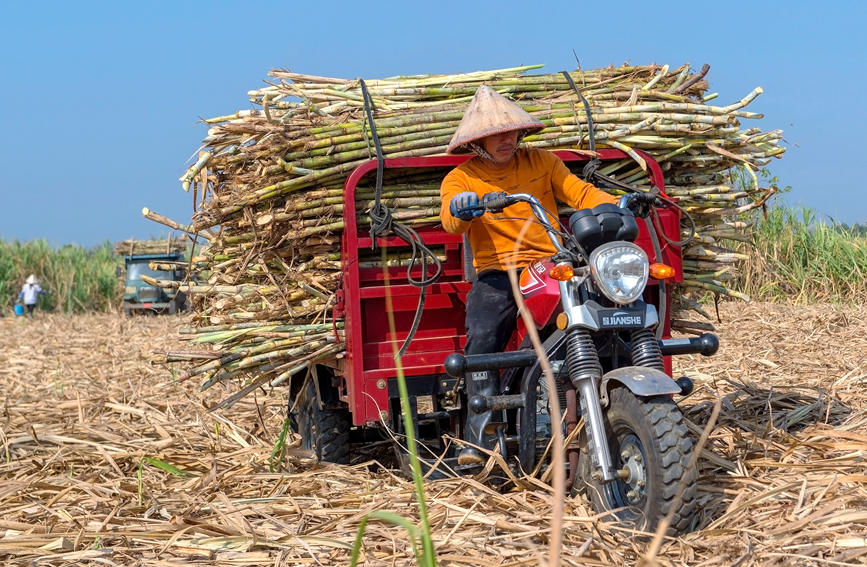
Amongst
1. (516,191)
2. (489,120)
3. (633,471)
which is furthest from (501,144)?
(633,471)

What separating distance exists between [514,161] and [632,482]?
6.08 feet

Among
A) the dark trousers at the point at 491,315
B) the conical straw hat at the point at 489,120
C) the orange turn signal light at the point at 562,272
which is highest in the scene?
the conical straw hat at the point at 489,120

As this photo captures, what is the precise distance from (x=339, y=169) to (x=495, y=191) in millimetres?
946

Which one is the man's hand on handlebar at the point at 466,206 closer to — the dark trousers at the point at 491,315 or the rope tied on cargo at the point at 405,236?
the dark trousers at the point at 491,315

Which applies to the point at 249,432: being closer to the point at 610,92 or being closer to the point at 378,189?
the point at 378,189

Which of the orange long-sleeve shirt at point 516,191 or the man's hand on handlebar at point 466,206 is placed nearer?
the man's hand on handlebar at point 466,206

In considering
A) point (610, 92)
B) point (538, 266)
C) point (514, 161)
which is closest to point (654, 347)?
point (538, 266)

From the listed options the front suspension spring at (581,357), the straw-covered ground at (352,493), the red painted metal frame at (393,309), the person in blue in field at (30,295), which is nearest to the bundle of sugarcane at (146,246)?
Result: the person in blue in field at (30,295)

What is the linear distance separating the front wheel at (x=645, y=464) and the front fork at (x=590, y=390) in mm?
81

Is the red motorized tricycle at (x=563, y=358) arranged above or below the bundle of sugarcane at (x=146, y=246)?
below

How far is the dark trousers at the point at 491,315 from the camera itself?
483cm

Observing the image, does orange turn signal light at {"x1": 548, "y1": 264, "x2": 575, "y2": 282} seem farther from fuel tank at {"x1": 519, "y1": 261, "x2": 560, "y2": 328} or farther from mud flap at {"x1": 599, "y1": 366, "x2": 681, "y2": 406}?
mud flap at {"x1": 599, "y1": 366, "x2": 681, "y2": 406}

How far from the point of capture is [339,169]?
5363mm

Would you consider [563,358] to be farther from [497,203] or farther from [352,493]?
[352,493]
